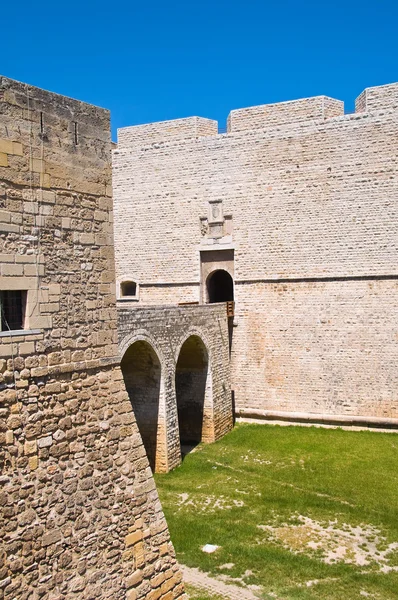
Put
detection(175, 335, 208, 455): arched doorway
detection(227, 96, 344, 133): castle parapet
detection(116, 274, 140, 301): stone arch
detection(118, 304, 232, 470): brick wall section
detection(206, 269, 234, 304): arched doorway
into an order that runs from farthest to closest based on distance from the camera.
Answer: detection(116, 274, 140, 301): stone arch
detection(206, 269, 234, 304): arched doorway
detection(227, 96, 344, 133): castle parapet
detection(175, 335, 208, 455): arched doorway
detection(118, 304, 232, 470): brick wall section

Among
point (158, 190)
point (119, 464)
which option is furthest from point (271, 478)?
point (158, 190)

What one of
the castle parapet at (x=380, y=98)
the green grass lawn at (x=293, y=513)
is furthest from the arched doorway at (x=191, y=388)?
the castle parapet at (x=380, y=98)

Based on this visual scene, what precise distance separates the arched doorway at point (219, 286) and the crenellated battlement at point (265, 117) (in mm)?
4023

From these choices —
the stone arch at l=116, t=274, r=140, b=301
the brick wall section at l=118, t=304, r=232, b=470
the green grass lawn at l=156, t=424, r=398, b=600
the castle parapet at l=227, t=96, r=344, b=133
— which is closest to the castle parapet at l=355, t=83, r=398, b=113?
the castle parapet at l=227, t=96, r=344, b=133

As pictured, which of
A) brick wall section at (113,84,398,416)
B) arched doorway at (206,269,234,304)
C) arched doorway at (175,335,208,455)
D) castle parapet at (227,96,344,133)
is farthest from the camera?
arched doorway at (206,269,234,304)

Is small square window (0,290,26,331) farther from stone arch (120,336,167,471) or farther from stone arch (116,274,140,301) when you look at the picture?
stone arch (116,274,140,301)

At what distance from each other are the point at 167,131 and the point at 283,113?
3.34m

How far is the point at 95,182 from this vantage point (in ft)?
16.4

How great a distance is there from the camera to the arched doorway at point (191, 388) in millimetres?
13391

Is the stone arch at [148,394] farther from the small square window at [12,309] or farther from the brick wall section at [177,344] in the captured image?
the small square window at [12,309]

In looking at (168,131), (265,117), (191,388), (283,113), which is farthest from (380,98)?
(191,388)

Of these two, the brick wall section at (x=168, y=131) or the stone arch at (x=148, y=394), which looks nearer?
the stone arch at (x=148, y=394)

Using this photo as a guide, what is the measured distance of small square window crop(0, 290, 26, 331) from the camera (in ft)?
13.8

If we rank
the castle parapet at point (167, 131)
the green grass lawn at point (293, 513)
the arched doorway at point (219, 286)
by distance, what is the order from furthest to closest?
the arched doorway at point (219, 286) → the castle parapet at point (167, 131) → the green grass lawn at point (293, 513)
